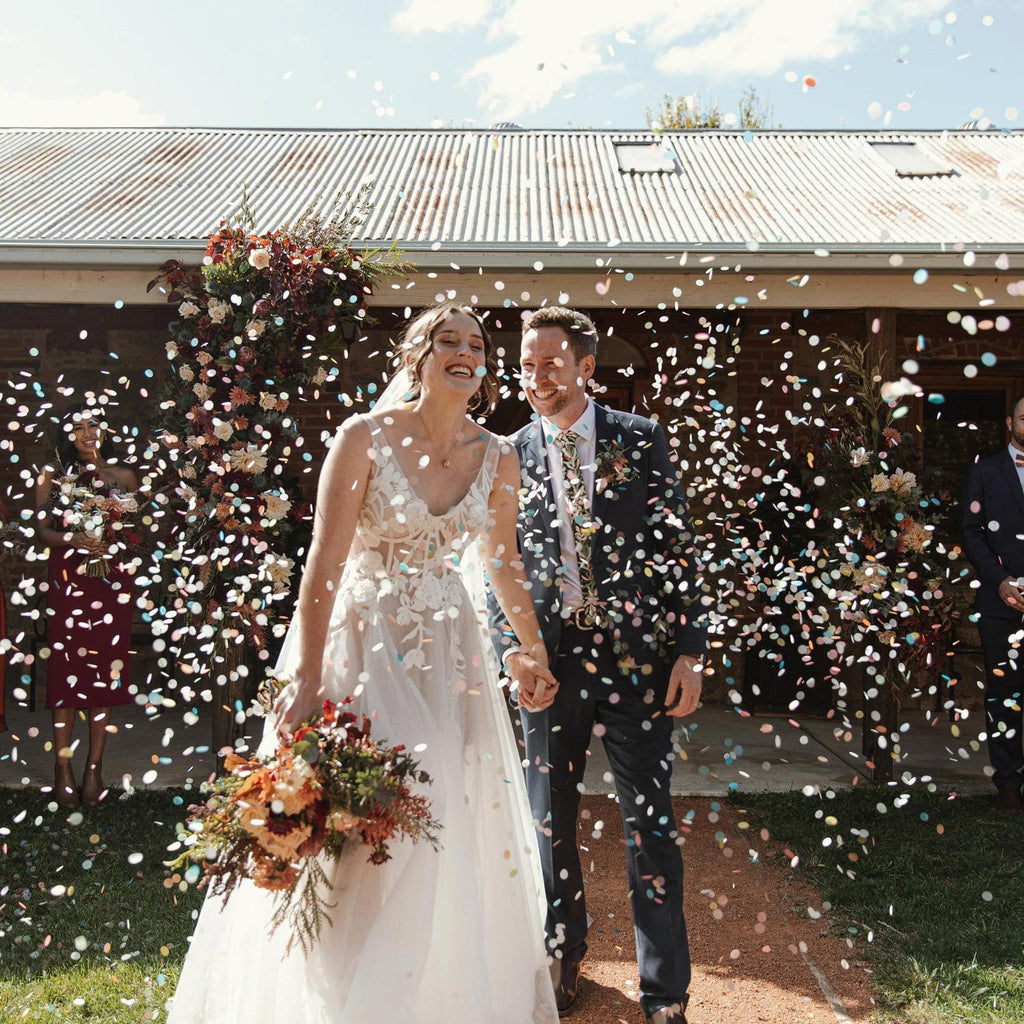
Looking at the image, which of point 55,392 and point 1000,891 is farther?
point 55,392

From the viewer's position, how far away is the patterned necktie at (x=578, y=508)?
3.10 metres

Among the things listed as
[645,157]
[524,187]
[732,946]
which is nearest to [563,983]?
[732,946]

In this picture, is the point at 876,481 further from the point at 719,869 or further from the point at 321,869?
the point at 321,869

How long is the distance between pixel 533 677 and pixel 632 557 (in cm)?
47

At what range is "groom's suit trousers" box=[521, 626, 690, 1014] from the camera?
2893 mm

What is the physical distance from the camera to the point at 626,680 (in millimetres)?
3021

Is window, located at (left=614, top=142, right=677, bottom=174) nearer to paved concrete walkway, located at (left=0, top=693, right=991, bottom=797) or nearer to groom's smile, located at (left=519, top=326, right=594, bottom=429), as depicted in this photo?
paved concrete walkway, located at (left=0, top=693, right=991, bottom=797)

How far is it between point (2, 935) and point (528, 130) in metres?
8.58

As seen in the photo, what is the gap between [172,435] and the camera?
5523 millimetres

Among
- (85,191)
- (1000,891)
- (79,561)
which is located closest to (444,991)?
(1000,891)

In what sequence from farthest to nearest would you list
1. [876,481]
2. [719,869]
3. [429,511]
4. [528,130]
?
[528,130], [876,481], [719,869], [429,511]

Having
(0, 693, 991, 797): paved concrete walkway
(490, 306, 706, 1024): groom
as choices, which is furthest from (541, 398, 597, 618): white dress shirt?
(0, 693, 991, 797): paved concrete walkway

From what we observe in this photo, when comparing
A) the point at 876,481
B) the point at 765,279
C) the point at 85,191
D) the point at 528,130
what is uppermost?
the point at 528,130

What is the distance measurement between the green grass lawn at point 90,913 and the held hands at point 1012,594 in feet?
13.4
